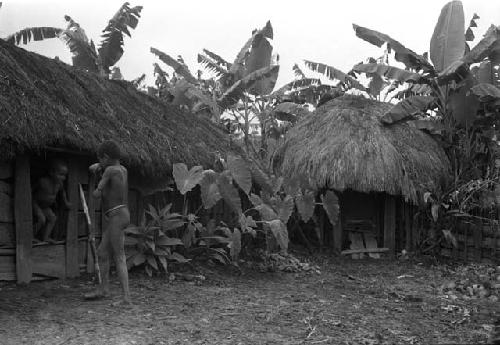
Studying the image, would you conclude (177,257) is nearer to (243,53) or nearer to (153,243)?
(153,243)

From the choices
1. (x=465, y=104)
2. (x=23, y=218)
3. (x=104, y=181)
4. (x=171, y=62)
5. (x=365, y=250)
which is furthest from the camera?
(x=171, y=62)

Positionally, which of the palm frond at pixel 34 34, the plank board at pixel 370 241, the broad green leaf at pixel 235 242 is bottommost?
the plank board at pixel 370 241

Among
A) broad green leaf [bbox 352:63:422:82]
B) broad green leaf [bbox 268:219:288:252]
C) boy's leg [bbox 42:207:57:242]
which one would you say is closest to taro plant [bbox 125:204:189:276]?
boy's leg [bbox 42:207:57:242]

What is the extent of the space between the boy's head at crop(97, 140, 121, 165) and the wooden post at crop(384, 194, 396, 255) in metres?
7.42

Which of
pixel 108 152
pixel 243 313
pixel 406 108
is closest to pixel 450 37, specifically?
pixel 406 108

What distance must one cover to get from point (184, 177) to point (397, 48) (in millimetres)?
6123

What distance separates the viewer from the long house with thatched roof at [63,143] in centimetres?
666

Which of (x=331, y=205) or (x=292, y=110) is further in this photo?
(x=292, y=110)

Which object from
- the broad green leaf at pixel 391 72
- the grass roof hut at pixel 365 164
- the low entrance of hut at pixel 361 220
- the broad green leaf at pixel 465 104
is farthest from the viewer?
the low entrance of hut at pixel 361 220

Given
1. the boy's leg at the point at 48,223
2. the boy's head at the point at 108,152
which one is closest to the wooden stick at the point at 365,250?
the boy's leg at the point at 48,223

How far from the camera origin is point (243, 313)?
6199 millimetres

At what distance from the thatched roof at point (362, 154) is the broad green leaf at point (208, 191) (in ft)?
10.0

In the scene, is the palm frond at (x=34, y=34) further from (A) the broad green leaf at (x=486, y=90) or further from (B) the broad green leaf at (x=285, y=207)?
(A) the broad green leaf at (x=486, y=90)

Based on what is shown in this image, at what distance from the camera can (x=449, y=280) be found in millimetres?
9758
